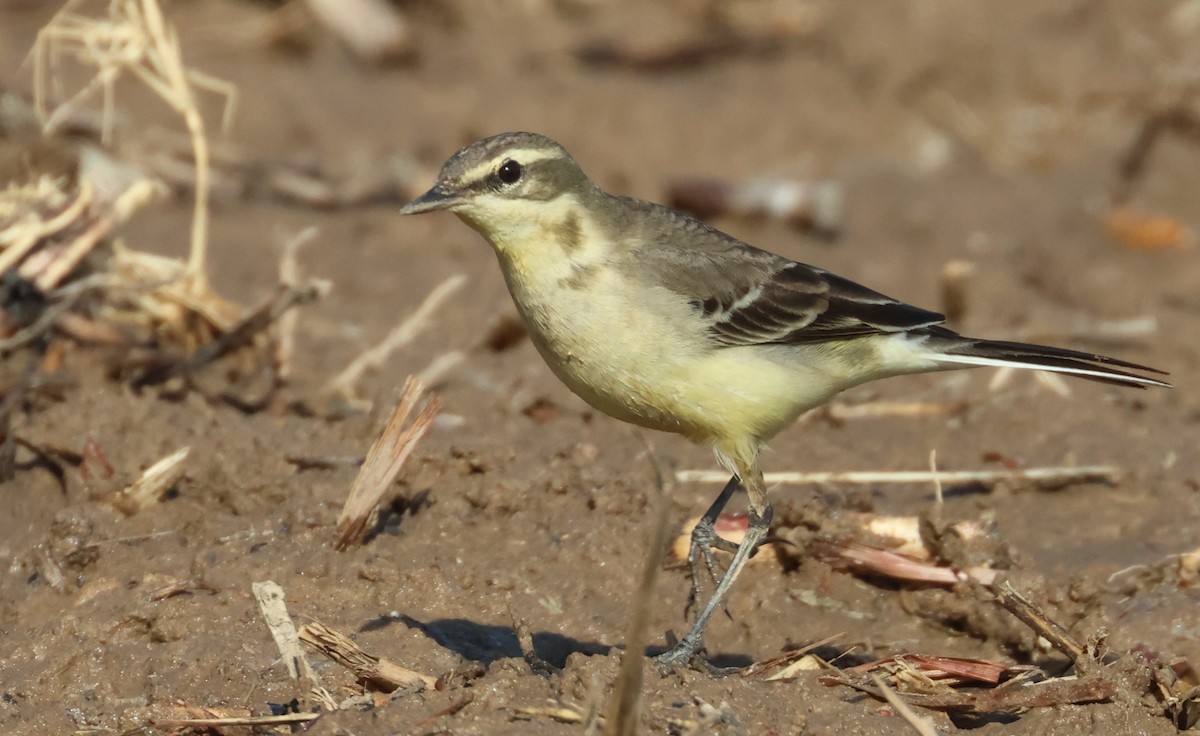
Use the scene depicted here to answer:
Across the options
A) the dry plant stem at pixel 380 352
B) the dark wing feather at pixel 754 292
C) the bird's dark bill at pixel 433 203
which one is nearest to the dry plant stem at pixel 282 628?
the bird's dark bill at pixel 433 203

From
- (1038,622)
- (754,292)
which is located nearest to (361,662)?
(754,292)

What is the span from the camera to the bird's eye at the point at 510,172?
613 centimetres

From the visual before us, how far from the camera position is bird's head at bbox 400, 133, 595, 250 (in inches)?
239

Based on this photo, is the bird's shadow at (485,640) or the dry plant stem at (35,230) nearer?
the bird's shadow at (485,640)

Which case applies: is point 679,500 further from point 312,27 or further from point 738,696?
point 312,27

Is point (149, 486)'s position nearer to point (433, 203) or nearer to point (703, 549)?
point (433, 203)

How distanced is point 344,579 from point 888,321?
269 cm

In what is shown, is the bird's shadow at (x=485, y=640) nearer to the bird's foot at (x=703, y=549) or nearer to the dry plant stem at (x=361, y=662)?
the dry plant stem at (x=361, y=662)

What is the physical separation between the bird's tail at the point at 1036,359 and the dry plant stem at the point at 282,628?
314cm

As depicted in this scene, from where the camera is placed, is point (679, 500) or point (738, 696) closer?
point (738, 696)

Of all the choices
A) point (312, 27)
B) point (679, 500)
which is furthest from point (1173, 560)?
point (312, 27)

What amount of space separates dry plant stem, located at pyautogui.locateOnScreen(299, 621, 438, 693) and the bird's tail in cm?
287

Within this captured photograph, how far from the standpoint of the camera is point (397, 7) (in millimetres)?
14500

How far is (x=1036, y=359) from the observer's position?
658 cm
